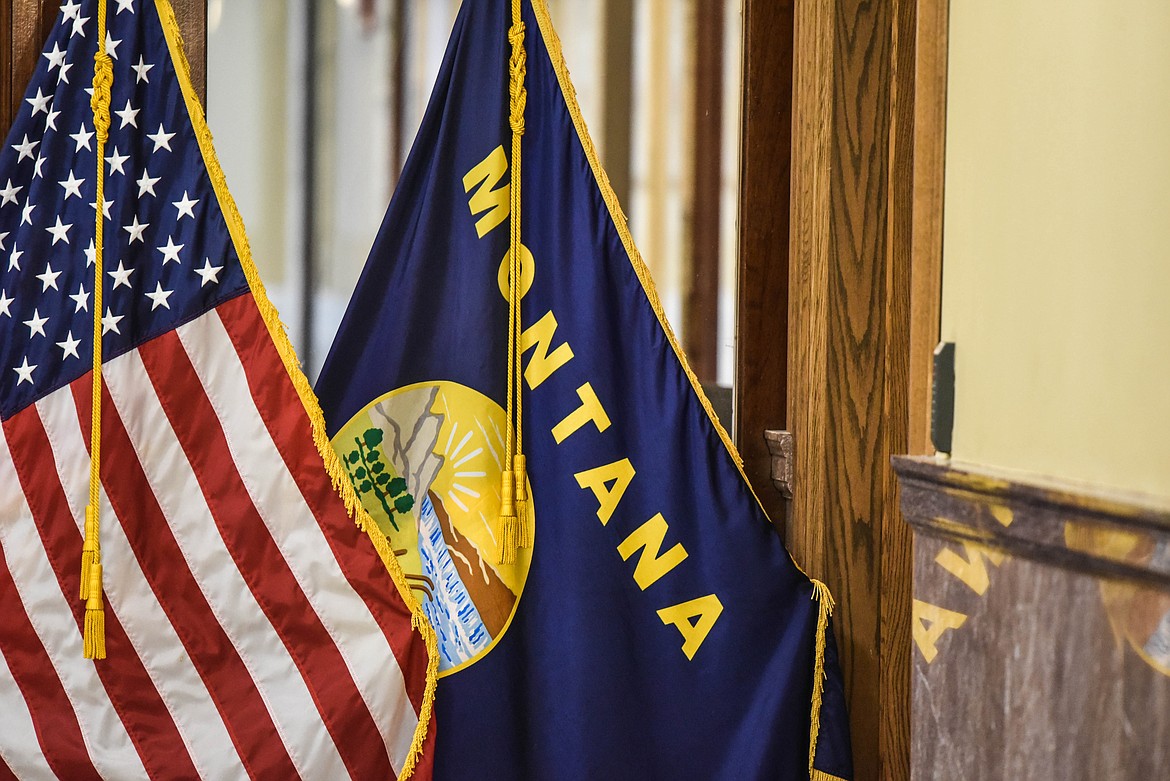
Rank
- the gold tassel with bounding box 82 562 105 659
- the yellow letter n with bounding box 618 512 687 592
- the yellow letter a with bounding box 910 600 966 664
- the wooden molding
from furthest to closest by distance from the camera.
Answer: the yellow letter n with bounding box 618 512 687 592
the gold tassel with bounding box 82 562 105 659
the yellow letter a with bounding box 910 600 966 664
the wooden molding

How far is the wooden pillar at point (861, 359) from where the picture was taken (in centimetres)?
146

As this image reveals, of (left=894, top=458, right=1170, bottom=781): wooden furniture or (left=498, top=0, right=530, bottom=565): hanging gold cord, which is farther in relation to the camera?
(left=498, top=0, right=530, bottom=565): hanging gold cord

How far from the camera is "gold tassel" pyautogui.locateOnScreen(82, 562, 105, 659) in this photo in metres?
1.41

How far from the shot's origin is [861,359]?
1.48 meters

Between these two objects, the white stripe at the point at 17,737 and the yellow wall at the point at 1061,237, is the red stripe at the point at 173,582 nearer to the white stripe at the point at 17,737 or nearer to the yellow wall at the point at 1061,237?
the white stripe at the point at 17,737

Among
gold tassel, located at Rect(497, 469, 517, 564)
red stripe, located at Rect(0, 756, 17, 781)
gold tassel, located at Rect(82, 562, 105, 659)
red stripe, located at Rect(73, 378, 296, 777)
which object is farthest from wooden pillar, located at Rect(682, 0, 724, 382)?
red stripe, located at Rect(0, 756, 17, 781)

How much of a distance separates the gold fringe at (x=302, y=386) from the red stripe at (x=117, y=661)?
0.29 meters

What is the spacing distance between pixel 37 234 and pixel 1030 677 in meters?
1.51

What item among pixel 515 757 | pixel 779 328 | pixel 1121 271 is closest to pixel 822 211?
pixel 779 328

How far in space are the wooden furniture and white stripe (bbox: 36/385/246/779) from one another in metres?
1.07

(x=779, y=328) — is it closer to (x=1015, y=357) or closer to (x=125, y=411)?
(x=1015, y=357)

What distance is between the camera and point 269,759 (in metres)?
1.45

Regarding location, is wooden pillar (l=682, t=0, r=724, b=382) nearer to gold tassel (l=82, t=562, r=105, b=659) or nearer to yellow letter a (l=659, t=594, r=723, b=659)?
yellow letter a (l=659, t=594, r=723, b=659)

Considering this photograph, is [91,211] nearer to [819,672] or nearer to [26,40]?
[26,40]
